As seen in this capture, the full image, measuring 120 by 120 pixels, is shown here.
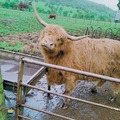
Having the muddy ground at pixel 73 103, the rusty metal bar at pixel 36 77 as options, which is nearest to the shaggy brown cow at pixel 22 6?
the muddy ground at pixel 73 103

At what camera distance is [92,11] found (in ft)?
55.8

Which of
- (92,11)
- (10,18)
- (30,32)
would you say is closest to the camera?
(30,32)

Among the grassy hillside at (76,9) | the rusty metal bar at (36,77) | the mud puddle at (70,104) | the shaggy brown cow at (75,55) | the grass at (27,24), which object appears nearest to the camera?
the rusty metal bar at (36,77)

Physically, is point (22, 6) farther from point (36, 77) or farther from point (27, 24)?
point (36, 77)

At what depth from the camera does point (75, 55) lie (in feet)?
15.8

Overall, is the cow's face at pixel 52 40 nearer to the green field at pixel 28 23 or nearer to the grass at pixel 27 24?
the grass at pixel 27 24

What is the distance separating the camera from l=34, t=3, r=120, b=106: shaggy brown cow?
4422mm

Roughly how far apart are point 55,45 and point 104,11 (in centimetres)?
1408

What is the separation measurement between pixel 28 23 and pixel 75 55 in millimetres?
8031

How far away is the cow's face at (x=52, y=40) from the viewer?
4137 millimetres

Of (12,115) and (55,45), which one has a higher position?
(55,45)

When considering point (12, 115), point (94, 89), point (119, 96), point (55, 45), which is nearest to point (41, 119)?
point (12, 115)

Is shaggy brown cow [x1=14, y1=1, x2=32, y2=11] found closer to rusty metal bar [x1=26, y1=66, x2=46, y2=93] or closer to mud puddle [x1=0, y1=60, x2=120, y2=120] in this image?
mud puddle [x1=0, y1=60, x2=120, y2=120]

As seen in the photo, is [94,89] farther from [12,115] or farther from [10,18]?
[10,18]
